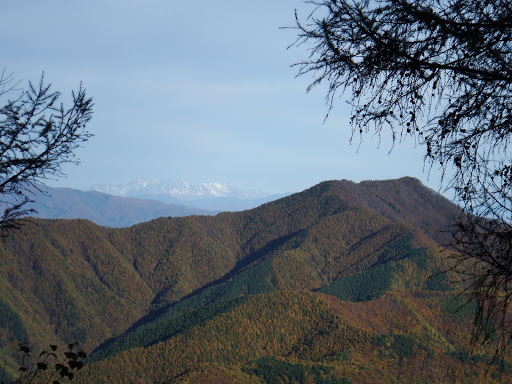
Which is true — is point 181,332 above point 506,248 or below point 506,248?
below

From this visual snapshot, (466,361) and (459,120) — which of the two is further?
(466,361)

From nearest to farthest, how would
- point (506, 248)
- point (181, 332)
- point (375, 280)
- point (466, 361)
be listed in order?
point (506, 248)
point (466, 361)
point (181, 332)
point (375, 280)

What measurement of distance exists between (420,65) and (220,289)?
195 meters

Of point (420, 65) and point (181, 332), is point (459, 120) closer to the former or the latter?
point (420, 65)

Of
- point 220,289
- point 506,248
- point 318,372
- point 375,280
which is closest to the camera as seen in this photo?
point 506,248

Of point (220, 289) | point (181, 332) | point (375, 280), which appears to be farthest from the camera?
point (220, 289)

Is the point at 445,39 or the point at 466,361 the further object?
the point at 466,361

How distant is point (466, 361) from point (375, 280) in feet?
242

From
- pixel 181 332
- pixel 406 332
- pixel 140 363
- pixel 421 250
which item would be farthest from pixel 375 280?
pixel 140 363

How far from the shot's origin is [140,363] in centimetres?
11075

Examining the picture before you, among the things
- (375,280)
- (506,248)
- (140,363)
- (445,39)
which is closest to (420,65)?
(445,39)

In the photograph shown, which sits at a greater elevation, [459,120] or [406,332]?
[459,120]

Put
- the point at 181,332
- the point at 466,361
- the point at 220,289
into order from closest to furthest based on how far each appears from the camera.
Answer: the point at 466,361, the point at 181,332, the point at 220,289

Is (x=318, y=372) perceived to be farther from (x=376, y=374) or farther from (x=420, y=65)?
(x=420, y=65)
